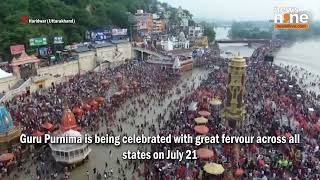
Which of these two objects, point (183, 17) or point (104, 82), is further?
point (183, 17)

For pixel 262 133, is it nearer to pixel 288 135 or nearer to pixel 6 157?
pixel 288 135

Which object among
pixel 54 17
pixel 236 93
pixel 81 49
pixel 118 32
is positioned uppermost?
pixel 54 17

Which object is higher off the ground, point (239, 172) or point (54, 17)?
point (54, 17)

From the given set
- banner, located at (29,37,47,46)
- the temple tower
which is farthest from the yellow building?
the temple tower

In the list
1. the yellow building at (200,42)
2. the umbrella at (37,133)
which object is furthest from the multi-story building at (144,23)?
the umbrella at (37,133)

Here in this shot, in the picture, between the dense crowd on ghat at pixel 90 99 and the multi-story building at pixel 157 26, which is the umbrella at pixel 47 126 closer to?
the dense crowd on ghat at pixel 90 99

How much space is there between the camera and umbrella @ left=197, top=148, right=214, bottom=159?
20.5m

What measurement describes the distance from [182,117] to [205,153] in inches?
330

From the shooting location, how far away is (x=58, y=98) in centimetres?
3353

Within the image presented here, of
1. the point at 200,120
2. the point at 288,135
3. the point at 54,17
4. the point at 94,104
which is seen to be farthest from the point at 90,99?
the point at 54,17

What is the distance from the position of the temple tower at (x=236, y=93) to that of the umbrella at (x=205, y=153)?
679 centimetres

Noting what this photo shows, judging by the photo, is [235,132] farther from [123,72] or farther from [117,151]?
[123,72]

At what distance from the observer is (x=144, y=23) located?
75.6 m

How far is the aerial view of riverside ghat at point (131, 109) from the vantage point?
20891 mm
